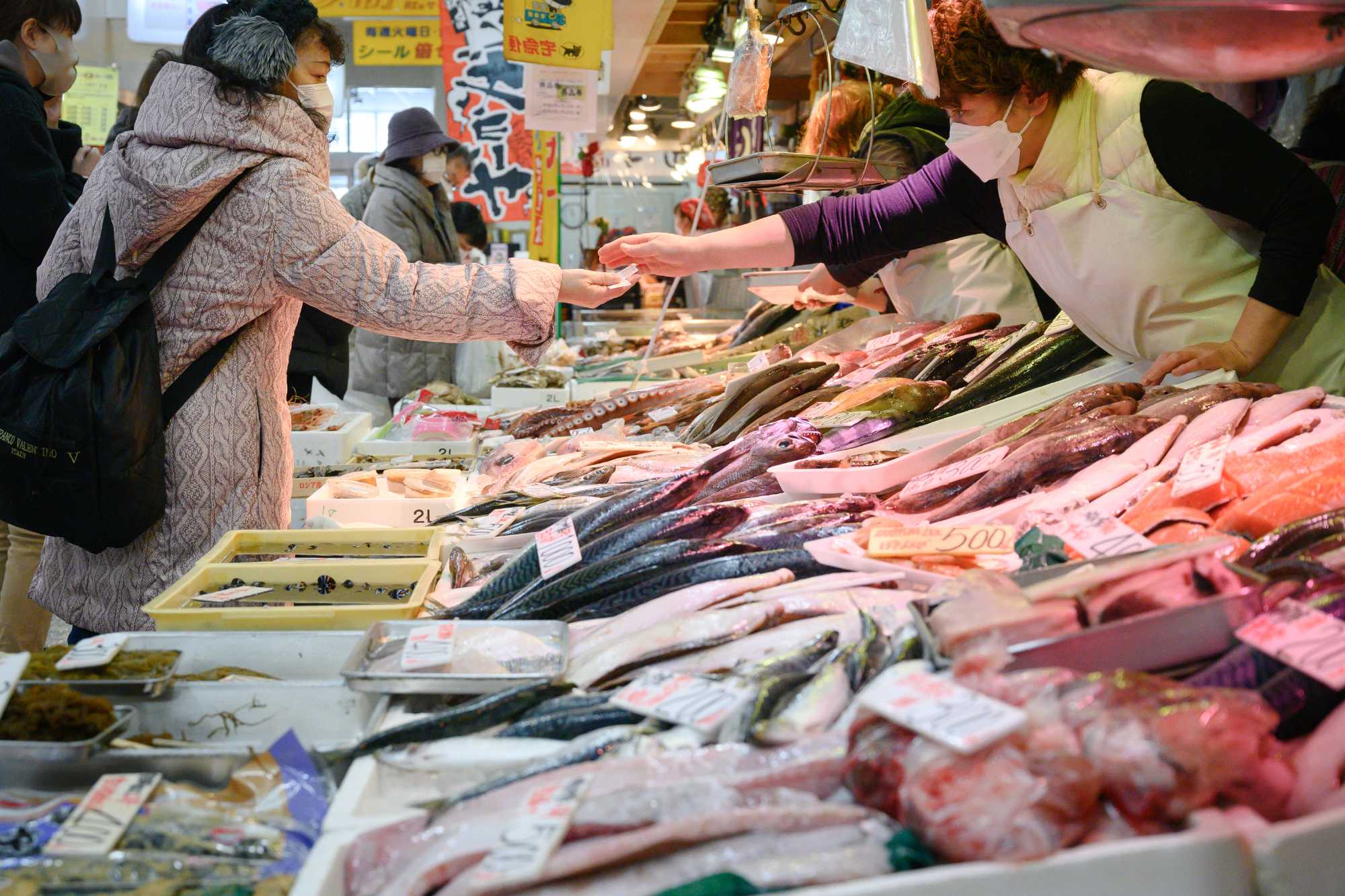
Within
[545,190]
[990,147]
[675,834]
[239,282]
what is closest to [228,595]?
[239,282]

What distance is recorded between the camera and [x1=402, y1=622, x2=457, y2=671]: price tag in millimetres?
1773

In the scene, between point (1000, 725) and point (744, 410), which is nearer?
point (1000, 725)

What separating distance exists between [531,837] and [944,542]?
1069 millimetres

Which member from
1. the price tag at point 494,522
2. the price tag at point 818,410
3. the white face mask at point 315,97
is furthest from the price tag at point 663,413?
the white face mask at point 315,97

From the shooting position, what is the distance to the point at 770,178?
126 inches

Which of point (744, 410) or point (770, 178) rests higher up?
point (770, 178)

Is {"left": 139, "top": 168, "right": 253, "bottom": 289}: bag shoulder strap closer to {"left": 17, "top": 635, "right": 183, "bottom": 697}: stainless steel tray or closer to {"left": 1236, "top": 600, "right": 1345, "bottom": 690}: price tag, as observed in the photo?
{"left": 17, "top": 635, "right": 183, "bottom": 697}: stainless steel tray

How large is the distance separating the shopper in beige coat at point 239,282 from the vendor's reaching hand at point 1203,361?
1619 mm

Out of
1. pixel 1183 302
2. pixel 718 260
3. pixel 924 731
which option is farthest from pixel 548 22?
pixel 924 731

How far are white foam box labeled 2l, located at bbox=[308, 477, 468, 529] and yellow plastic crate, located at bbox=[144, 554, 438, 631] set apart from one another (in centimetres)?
90

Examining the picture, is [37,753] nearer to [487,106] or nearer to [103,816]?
[103,816]

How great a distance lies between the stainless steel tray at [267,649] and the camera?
6.48ft

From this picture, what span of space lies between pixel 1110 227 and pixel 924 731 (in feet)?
7.12

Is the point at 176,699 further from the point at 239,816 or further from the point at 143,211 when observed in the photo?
the point at 143,211
